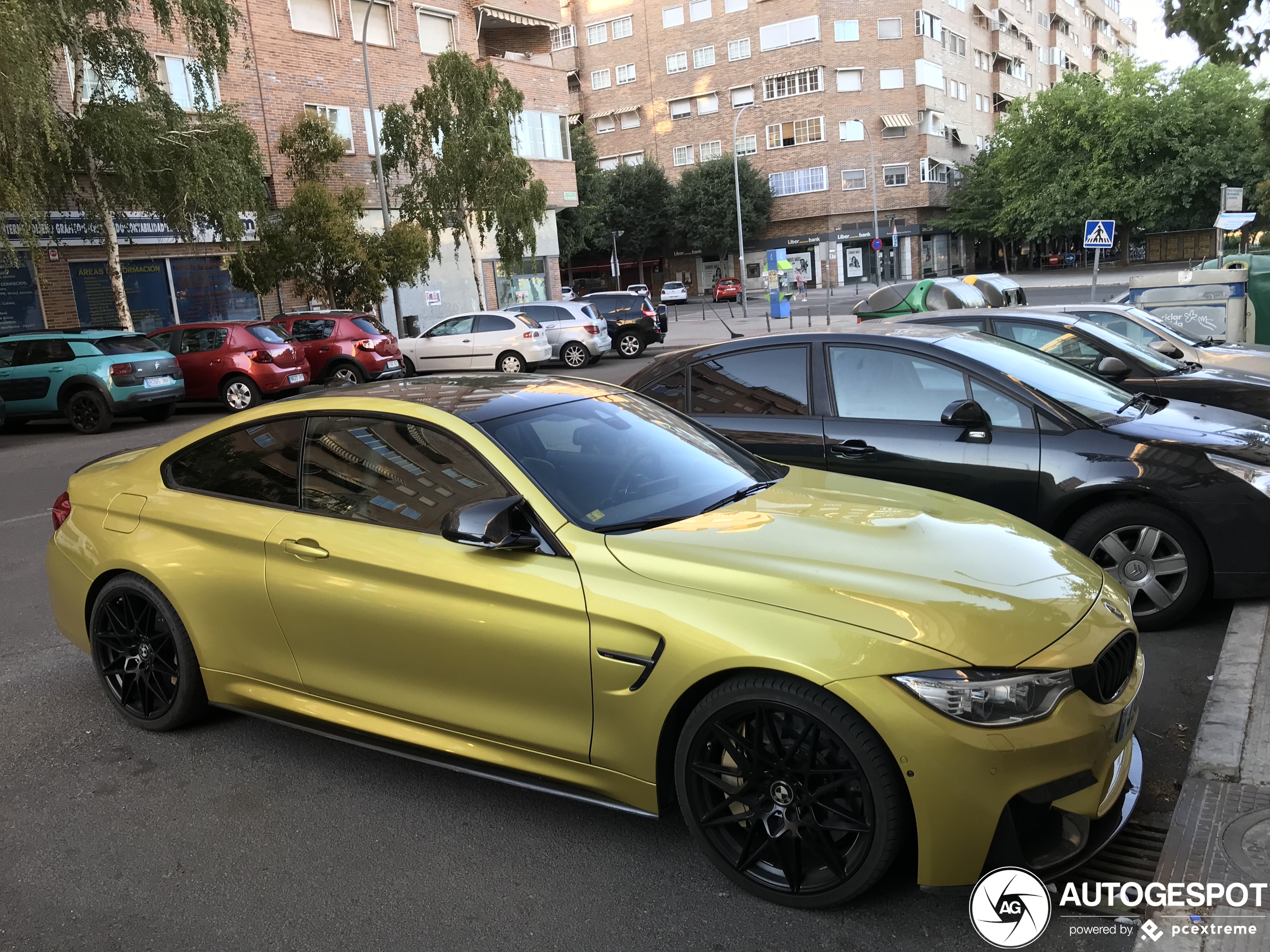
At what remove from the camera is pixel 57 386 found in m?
15.5

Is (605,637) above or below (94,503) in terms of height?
below

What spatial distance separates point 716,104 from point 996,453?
6767cm

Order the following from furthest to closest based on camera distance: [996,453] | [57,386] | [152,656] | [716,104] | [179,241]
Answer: [716,104] < [179,241] < [57,386] < [996,453] < [152,656]

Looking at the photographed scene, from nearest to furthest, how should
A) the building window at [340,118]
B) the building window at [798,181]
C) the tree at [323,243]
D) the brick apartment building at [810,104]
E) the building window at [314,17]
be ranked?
the tree at [323,243], the building window at [314,17], the building window at [340,118], the brick apartment building at [810,104], the building window at [798,181]

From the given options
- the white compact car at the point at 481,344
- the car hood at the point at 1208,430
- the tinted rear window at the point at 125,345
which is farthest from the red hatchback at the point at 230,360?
the car hood at the point at 1208,430

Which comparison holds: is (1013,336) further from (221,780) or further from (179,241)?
(179,241)

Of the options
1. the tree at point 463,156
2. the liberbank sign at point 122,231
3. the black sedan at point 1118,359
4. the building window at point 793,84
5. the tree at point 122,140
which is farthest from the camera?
the building window at point 793,84

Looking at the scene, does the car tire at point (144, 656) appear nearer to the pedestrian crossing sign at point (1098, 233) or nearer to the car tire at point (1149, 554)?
the car tire at point (1149, 554)

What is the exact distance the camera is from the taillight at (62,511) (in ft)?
14.7

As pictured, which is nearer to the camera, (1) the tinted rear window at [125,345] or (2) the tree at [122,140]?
(1) the tinted rear window at [125,345]

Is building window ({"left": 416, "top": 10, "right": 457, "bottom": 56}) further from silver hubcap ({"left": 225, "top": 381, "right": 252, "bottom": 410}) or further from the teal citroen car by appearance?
the teal citroen car

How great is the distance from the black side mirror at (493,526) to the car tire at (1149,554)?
3061mm

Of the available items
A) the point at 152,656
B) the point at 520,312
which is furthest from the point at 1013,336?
the point at 520,312

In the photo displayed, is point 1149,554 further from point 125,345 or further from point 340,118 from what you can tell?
point 340,118
